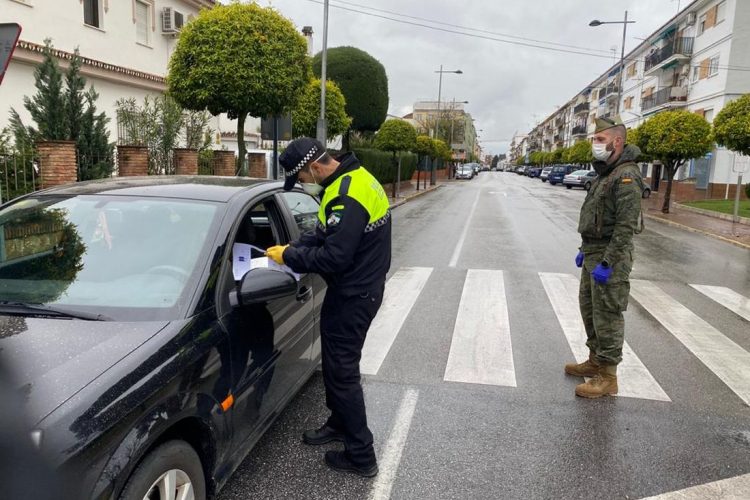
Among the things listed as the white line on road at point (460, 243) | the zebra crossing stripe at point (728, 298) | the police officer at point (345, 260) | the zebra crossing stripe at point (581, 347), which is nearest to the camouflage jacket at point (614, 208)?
the zebra crossing stripe at point (581, 347)

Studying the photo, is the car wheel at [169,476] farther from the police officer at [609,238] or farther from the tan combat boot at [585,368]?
the tan combat boot at [585,368]

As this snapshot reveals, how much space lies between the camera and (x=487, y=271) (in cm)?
889

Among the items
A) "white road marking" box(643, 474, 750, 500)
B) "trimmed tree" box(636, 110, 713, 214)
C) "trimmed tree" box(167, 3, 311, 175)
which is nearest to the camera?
"white road marking" box(643, 474, 750, 500)

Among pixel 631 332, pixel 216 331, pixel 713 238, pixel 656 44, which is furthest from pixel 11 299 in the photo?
pixel 656 44

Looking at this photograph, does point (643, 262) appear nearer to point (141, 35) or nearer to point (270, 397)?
point (270, 397)

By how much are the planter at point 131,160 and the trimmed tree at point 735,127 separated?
52.5ft

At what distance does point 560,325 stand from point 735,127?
13.9 m

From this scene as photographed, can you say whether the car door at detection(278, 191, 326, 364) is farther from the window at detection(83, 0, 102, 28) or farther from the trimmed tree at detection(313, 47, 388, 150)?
the trimmed tree at detection(313, 47, 388, 150)

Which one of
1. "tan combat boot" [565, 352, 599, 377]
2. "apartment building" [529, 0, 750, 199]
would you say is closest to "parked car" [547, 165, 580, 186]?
"apartment building" [529, 0, 750, 199]

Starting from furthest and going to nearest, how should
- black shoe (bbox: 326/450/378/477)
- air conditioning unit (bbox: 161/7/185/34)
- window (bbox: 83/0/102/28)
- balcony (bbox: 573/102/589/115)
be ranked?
1. balcony (bbox: 573/102/589/115)
2. air conditioning unit (bbox: 161/7/185/34)
3. window (bbox: 83/0/102/28)
4. black shoe (bbox: 326/450/378/477)

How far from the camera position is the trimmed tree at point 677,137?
21.2m

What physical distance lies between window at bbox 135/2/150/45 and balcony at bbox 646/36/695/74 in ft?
110

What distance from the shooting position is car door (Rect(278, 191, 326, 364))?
3.80 m

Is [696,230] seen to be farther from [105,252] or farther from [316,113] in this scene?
[105,252]
